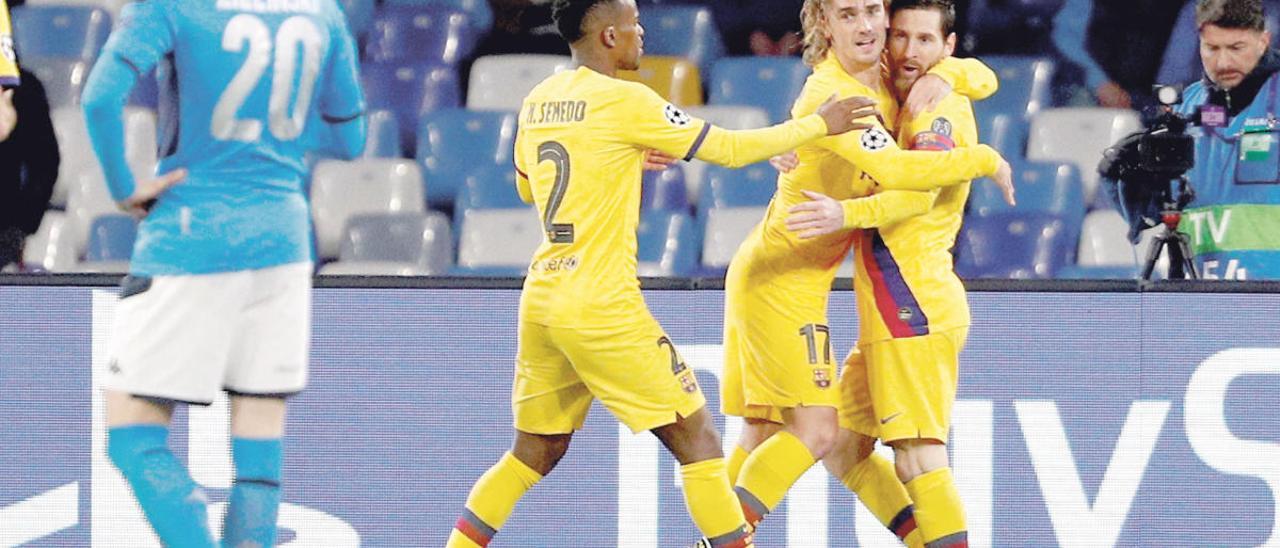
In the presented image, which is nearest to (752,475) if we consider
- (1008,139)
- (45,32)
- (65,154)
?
(1008,139)

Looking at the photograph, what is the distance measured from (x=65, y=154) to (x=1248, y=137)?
15.0ft

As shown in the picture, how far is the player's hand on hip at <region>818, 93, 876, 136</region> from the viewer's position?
4.84 m

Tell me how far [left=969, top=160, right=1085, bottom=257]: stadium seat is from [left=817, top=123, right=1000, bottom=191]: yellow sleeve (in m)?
2.74

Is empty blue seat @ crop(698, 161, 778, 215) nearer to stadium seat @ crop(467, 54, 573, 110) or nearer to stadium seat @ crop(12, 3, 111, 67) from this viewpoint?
stadium seat @ crop(467, 54, 573, 110)

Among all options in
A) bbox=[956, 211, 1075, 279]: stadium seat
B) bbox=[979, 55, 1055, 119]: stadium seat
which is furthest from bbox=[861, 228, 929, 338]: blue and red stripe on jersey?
bbox=[979, 55, 1055, 119]: stadium seat

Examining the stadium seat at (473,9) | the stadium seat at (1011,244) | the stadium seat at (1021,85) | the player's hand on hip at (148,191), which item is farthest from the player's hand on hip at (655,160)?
the stadium seat at (473,9)

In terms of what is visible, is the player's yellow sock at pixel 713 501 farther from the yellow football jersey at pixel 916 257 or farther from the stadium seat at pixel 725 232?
the stadium seat at pixel 725 232

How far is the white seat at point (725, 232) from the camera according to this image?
729cm

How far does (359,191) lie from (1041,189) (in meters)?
2.74

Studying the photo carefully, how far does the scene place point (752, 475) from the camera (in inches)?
209

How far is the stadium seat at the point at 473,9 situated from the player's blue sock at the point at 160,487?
4.46 metres

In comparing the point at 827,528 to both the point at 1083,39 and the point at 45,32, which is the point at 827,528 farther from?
the point at 45,32

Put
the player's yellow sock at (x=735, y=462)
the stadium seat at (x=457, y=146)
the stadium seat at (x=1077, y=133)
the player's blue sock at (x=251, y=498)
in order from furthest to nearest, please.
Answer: the stadium seat at (x=1077, y=133) < the stadium seat at (x=457, y=146) < the player's yellow sock at (x=735, y=462) < the player's blue sock at (x=251, y=498)

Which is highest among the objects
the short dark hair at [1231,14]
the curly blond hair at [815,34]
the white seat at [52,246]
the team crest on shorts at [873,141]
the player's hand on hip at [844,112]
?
the short dark hair at [1231,14]
